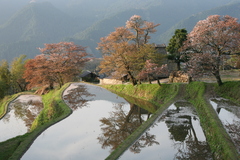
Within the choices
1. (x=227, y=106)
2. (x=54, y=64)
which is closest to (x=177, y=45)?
(x=227, y=106)

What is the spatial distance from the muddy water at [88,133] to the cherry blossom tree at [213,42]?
7.05 meters

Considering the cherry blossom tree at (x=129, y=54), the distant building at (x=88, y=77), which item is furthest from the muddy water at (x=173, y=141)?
the distant building at (x=88, y=77)

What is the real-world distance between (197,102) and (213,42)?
707cm

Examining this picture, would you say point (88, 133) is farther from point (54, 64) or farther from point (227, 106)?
point (54, 64)

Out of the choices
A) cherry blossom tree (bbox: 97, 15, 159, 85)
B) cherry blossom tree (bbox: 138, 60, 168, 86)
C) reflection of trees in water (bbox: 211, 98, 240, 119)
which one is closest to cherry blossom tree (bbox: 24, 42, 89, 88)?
cherry blossom tree (bbox: 97, 15, 159, 85)

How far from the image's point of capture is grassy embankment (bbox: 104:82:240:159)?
910cm

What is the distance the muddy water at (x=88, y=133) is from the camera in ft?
33.3

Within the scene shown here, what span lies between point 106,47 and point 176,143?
23.2 metres

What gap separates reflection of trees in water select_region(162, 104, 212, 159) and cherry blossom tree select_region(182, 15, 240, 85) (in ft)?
15.3

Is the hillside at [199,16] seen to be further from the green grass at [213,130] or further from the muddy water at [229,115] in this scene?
the muddy water at [229,115]

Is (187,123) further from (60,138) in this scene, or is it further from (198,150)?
(60,138)

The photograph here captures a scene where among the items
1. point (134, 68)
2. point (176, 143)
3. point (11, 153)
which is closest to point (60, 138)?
point (11, 153)

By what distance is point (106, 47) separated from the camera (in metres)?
31.3

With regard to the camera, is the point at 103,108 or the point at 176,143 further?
the point at 103,108
